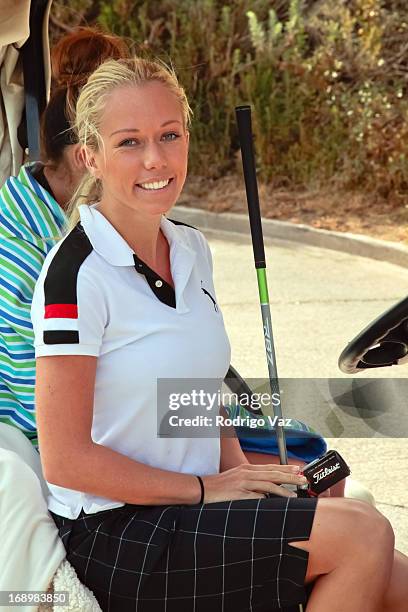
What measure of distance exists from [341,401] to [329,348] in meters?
0.80

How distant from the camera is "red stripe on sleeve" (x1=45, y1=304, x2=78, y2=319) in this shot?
2.14 metres

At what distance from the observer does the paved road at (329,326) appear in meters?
4.56

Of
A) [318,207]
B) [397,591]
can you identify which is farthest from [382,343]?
[318,207]

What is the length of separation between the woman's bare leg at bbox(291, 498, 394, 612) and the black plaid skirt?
0.02 meters

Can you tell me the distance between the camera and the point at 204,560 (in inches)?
82.7

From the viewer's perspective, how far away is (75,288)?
2.19 meters

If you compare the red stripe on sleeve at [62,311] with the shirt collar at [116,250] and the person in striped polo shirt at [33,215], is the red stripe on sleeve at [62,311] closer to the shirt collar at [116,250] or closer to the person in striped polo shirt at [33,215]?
the shirt collar at [116,250]

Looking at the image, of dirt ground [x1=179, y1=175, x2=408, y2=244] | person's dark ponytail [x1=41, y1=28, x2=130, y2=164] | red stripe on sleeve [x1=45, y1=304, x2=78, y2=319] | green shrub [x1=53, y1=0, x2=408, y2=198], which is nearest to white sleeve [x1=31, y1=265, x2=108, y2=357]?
red stripe on sleeve [x1=45, y1=304, x2=78, y2=319]

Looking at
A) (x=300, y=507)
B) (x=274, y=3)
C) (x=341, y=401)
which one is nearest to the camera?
(x=300, y=507)

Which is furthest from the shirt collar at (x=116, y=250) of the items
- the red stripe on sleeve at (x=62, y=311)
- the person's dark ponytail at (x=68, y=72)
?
the person's dark ponytail at (x=68, y=72)

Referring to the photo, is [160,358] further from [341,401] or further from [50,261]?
[341,401]

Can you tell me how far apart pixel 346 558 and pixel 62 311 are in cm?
66

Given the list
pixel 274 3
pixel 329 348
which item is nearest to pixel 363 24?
pixel 274 3

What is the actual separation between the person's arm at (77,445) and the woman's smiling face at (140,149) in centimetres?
37
